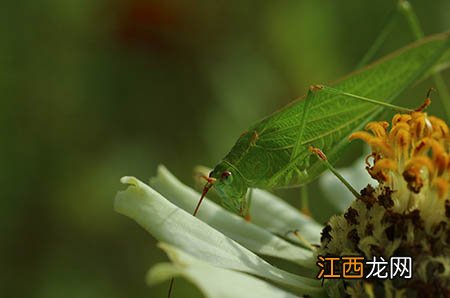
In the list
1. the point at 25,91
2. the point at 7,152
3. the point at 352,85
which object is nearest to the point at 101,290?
the point at 7,152

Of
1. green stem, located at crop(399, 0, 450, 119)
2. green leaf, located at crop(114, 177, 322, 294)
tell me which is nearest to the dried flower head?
green leaf, located at crop(114, 177, 322, 294)

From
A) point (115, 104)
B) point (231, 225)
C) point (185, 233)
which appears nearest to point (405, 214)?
point (185, 233)

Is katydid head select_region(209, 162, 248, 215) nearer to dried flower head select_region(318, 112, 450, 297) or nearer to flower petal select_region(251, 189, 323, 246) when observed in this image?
flower petal select_region(251, 189, 323, 246)

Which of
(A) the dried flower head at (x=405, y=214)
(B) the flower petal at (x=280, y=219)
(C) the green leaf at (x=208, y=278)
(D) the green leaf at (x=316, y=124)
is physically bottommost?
(C) the green leaf at (x=208, y=278)

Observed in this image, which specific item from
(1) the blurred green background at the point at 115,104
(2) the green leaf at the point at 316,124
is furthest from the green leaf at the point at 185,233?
(1) the blurred green background at the point at 115,104

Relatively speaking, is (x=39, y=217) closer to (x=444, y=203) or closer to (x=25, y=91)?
(x=25, y=91)

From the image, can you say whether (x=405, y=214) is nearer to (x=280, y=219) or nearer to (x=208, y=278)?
(x=208, y=278)

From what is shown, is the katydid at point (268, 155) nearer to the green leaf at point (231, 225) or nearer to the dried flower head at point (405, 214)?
the green leaf at point (231, 225)
